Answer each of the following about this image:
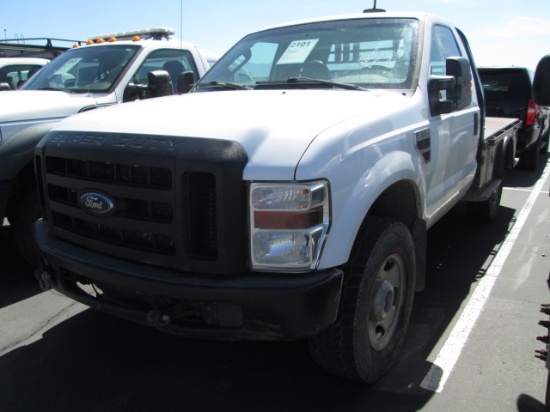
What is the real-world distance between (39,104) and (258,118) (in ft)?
9.08

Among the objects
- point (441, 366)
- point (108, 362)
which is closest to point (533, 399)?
point (441, 366)

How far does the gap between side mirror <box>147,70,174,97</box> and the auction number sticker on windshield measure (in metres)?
1.16

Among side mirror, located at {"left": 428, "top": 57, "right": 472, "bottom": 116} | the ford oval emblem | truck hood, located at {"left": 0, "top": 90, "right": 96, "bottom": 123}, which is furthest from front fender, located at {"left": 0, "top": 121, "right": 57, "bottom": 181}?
side mirror, located at {"left": 428, "top": 57, "right": 472, "bottom": 116}

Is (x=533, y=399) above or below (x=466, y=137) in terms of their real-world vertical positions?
below

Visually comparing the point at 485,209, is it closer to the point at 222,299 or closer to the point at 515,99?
the point at 515,99

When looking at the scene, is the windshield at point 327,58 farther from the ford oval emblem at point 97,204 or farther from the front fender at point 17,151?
the ford oval emblem at point 97,204

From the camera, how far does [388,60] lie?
3.39 metres

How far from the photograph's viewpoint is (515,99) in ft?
29.3

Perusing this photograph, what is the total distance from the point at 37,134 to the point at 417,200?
294 centimetres

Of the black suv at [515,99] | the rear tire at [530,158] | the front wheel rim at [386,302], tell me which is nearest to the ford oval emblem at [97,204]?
the front wheel rim at [386,302]

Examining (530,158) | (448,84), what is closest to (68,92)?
Answer: (448,84)

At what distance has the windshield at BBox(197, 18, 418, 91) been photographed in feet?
11.0

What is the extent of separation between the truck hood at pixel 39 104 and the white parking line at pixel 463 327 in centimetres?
361

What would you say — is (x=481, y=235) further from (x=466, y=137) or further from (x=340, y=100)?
(x=340, y=100)
